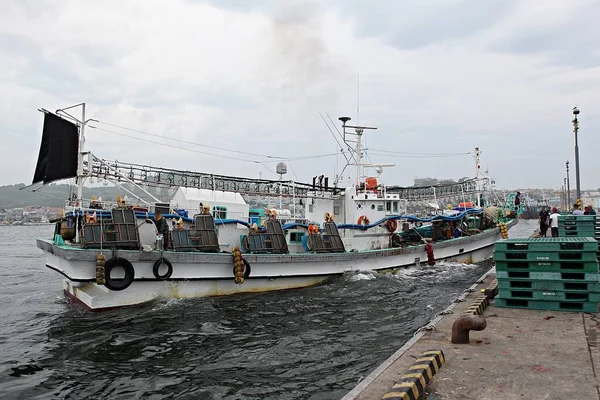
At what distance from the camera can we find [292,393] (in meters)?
6.37

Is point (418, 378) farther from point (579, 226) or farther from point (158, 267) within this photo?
point (579, 226)

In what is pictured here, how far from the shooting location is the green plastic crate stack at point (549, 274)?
23.8ft

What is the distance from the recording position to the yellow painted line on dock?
4.16m

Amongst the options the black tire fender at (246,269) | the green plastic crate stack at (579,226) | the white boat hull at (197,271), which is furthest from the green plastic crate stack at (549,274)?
the white boat hull at (197,271)

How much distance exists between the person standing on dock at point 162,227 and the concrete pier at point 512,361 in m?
9.00

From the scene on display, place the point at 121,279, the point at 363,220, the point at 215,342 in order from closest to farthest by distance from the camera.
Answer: the point at 215,342
the point at 121,279
the point at 363,220

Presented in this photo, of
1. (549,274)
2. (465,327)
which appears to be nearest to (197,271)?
(465,327)

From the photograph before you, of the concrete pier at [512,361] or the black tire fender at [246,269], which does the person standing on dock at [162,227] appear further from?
the concrete pier at [512,361]

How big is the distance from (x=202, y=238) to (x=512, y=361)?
10.1 m

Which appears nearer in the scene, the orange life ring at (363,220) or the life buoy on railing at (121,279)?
the life buoy on railing at (121,279)

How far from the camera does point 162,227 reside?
529 inches

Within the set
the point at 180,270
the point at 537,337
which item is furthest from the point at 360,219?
the point at 537,337

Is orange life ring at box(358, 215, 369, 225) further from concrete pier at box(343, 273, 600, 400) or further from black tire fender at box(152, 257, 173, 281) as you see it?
concrete pier at box(343, 273, 600, 400)

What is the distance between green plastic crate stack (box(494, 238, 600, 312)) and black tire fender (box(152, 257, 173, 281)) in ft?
28.9
